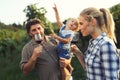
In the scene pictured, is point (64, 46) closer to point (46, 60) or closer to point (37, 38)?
point (46, 60)

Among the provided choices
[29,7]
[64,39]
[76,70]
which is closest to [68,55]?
[64,39]

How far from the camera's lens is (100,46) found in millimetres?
3973

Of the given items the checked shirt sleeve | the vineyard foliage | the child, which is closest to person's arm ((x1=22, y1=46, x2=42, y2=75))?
the child

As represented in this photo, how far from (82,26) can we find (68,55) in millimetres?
1688

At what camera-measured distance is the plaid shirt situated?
3.93m

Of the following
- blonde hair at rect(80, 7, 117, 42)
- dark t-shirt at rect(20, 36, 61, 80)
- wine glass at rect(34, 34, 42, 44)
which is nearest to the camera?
blonde hair at rect(80, 7, 117, 42)

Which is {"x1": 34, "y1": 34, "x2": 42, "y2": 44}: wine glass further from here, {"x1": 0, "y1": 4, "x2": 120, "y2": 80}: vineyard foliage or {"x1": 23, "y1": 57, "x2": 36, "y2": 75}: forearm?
{"x1": 0, "y1": 4, "x2": 120, "y2": 80}: vineyard foliage

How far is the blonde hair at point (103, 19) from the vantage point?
4.09m

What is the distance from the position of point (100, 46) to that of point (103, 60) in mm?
130

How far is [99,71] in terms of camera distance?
4020mm

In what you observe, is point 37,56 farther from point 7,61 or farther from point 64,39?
point 7,61

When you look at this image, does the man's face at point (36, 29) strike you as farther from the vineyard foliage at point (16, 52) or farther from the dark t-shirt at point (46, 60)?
the vineyard foliage at point (16, 52)

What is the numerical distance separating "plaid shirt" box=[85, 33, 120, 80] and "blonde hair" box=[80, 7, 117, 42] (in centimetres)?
7

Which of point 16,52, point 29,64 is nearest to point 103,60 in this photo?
point 29,64
